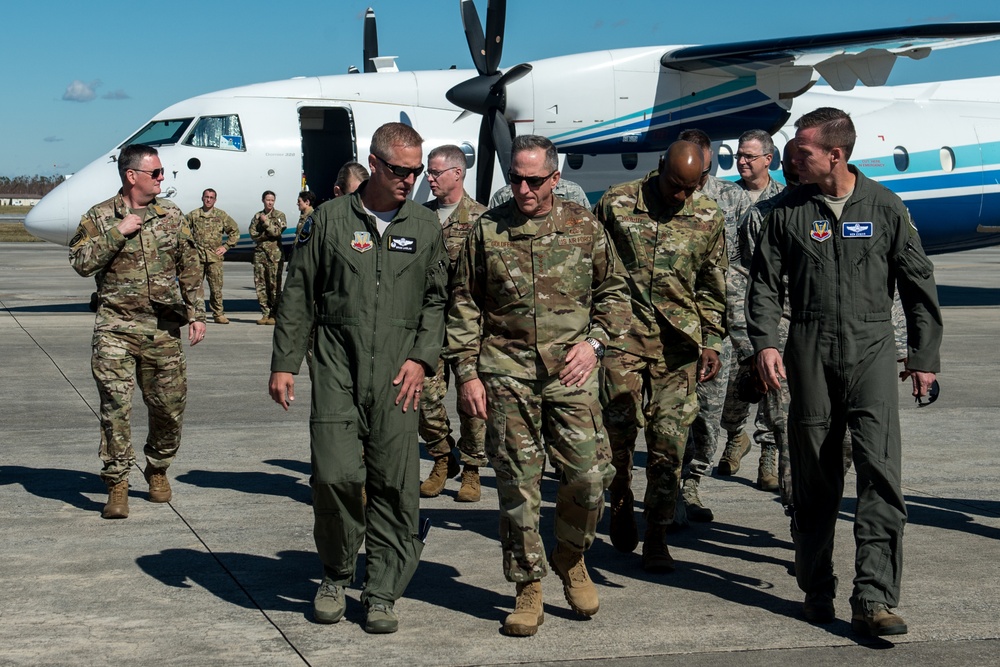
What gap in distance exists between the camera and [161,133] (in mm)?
16938

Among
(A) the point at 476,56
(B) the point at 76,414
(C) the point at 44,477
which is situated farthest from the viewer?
(A) the point at 476,56

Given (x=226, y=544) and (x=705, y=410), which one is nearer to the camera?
(x=226, y=544)

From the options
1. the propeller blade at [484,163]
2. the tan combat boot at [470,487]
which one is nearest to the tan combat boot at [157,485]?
the tan combat boot at [470,487]

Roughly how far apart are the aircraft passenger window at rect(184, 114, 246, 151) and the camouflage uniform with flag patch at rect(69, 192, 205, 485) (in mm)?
10101

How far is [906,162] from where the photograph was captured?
18859 millimetres

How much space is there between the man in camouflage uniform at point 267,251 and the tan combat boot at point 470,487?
9.41m

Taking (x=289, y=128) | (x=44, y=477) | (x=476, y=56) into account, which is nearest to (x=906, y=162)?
(x=476, y=56)

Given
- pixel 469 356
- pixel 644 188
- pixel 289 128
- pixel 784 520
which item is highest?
pixel 289 128

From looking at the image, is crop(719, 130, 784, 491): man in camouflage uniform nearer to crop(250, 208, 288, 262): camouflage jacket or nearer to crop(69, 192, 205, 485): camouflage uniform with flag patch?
crop(69, 192, 205, 485): camouflage uniform with flag patch

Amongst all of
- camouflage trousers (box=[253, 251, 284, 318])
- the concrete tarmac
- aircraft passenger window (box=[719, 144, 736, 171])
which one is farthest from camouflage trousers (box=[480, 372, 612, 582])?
aircraft passenger window (box=[719, 144, 736, 171])

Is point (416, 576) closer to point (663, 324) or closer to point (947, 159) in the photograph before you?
point (663, 324)

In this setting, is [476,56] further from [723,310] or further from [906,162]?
[723,310]

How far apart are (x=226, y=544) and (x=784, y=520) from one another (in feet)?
10.4

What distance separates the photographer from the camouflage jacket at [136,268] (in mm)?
6723
